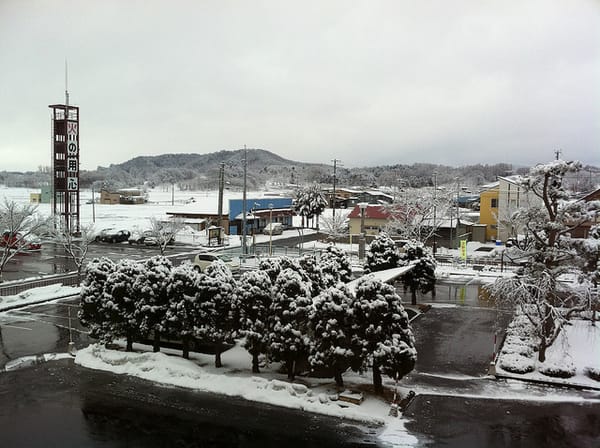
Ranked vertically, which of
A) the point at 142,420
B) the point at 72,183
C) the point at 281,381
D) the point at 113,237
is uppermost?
the point at 72,183

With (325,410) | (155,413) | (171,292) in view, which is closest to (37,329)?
(171,292)

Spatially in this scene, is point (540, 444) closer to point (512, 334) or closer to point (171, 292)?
point (512, 334)

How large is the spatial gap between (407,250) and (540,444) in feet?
41.8

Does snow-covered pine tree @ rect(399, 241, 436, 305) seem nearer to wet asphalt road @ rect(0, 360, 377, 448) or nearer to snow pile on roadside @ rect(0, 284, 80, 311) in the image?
wet asphalt road @ rect(0, 360, 377, 448)

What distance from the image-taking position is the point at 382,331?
12.2 m

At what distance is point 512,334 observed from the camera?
1773 centimetres

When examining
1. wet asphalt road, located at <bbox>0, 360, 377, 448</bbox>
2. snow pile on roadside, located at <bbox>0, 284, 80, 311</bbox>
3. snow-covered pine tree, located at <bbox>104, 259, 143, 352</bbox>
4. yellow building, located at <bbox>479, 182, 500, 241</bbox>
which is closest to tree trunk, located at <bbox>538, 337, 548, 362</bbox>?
wet asphalt road, located at <bbox>0, 360, 377, 448</bbox>

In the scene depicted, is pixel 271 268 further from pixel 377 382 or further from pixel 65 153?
pixel 65 153

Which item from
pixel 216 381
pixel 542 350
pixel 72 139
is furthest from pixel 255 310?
pixel 72 139

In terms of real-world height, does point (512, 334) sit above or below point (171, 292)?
below

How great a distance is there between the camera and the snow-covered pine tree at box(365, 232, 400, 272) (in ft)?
74.4

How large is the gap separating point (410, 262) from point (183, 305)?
11192mm

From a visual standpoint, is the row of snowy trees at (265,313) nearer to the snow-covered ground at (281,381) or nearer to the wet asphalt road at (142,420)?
the snow-covered ground at (281,381)

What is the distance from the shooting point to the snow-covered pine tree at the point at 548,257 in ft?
47.6
